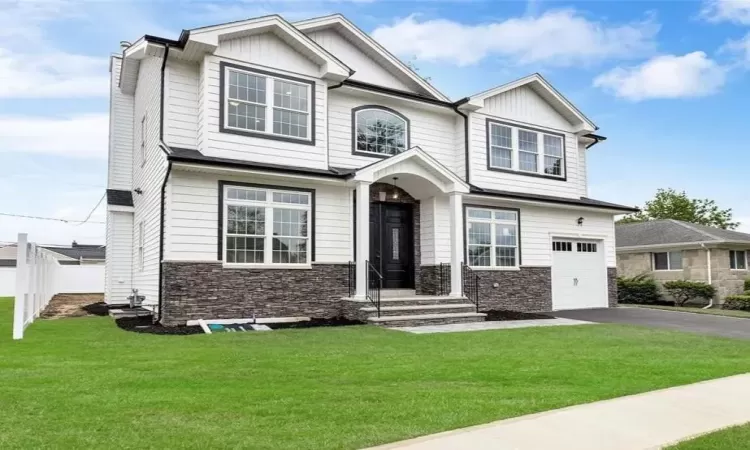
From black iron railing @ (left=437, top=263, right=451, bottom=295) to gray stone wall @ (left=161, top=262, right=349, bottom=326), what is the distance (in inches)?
115

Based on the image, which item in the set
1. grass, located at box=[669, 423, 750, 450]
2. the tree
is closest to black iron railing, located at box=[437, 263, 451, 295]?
grass, located at box=[669, 423, 750, 450]

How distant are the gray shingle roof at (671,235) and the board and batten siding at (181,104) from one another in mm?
20690

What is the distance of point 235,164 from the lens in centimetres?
1161

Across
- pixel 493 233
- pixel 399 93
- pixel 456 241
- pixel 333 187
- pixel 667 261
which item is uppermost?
pixel 399 93

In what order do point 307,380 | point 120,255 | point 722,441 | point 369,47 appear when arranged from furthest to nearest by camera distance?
point 120,255 → point 369,47 → point 307,380 → point 722,441

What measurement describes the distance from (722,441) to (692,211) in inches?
1798

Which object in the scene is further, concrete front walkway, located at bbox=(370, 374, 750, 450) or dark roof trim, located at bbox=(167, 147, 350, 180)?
dark roof trim, located at bbox=(167, 147, 350, 180)

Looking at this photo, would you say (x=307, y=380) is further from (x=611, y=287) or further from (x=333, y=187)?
(x=611, y=287)

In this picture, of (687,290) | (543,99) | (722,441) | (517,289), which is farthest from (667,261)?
(722,441)

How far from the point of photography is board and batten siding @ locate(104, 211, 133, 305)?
16703 millimetres

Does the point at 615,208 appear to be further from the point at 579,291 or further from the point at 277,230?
the point at 277,230

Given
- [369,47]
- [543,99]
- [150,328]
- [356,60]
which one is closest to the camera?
[150,328]

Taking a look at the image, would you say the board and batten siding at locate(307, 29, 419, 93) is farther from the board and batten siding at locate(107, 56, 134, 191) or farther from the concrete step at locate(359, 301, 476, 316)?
the board and batten siding at locate(107, 56, 134, 191)

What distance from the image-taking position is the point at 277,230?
41.5 ft
